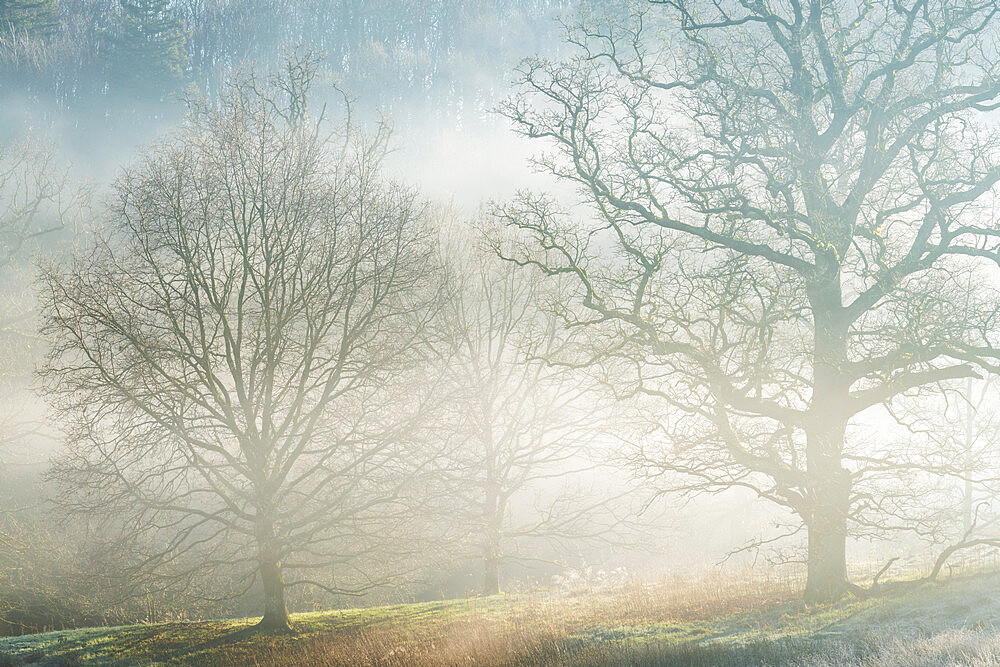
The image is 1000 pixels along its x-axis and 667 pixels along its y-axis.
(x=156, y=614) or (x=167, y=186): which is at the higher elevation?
(x=167, y=186)

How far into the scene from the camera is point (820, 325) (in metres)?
11.3

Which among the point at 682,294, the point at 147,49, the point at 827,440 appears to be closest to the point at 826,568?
the point at 827,440

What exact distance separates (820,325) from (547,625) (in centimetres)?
691

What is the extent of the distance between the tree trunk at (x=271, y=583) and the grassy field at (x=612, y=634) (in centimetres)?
41

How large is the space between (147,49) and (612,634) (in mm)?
58037

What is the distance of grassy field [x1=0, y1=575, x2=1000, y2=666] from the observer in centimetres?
783

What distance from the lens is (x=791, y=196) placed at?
1191cm

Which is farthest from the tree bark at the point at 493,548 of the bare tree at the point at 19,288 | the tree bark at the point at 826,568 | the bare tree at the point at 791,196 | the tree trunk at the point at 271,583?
the bare tree at the point at 19,288

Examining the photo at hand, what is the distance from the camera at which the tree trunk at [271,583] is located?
13.2 metres

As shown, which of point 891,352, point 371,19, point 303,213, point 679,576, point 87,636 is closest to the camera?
point 891,352

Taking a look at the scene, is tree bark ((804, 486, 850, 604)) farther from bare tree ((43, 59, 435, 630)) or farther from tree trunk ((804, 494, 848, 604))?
bare tree ((43, 59, 435, 630))

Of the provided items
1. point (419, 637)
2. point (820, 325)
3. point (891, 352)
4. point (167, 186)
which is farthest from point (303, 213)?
point (891, 352)

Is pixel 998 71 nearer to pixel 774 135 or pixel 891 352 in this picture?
pixel 774 135

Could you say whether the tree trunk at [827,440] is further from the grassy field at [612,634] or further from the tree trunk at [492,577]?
the tree trunk at [492,577]
